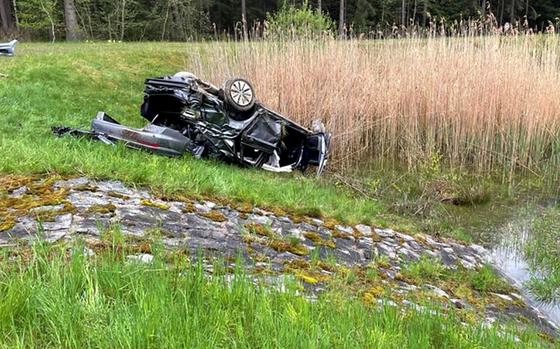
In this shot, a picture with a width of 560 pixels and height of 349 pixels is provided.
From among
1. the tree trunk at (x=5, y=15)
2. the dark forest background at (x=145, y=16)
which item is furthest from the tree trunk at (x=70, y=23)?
the tree trunk at (x=5, y=15)

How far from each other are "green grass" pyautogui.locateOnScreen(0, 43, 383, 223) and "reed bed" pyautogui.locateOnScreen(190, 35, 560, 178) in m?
1.97

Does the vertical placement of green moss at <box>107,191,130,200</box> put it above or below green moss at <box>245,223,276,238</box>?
above

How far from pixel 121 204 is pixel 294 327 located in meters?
2.17

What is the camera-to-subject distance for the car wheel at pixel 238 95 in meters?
6.59

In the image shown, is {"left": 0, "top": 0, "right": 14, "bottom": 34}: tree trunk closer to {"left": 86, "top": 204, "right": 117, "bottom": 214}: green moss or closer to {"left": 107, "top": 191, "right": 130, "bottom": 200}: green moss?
{"left": 107, "top": 191, "right": 130, "bottom": 200}: green moss

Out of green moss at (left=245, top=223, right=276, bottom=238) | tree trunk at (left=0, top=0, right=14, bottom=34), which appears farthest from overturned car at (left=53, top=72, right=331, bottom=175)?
tree trunk at (left=0, top=0, right=14, bottom=34)

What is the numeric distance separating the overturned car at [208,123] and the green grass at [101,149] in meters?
0.25

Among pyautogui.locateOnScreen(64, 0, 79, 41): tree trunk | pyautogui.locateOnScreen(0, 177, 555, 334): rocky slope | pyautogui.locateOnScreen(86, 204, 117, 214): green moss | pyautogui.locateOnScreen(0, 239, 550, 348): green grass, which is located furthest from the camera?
pyautogui.locateOnScreen(64, 0, 79, 41): tree trunk

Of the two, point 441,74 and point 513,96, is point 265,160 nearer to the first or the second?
point 441,74

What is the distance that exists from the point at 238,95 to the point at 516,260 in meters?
3.76

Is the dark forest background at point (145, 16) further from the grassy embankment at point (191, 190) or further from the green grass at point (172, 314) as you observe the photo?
the green grass at point (172, 314)

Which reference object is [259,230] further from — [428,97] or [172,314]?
[428,97]

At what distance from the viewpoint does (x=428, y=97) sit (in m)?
8.72

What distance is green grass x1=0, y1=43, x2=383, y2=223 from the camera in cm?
472
